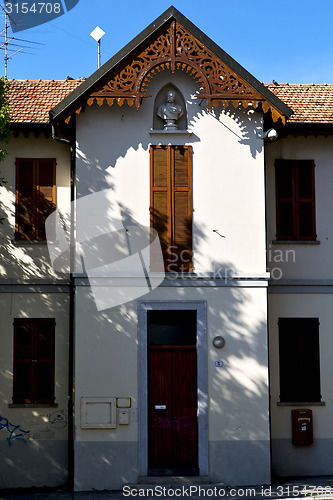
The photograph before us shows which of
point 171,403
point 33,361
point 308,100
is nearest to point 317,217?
point 308,100

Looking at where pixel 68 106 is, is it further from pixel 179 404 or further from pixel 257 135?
pixel 179 404

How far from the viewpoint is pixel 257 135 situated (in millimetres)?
13523

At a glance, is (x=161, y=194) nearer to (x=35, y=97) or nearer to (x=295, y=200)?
(x=295, y=200)

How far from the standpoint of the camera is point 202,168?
1343cm

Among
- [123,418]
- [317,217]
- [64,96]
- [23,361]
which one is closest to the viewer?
[123,418]

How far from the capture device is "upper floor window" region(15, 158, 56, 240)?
14234 mm

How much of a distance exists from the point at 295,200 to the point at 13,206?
6.29 metres

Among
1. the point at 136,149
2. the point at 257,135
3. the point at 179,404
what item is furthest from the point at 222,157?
the point at 179,404

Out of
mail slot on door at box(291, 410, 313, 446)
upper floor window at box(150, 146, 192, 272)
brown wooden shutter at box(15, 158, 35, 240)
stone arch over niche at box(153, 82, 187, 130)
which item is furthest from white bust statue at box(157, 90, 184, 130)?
mail slot on door at box(291, 410, 313, 446)

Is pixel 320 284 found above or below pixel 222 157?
below

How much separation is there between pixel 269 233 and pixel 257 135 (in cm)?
228

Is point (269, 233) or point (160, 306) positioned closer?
point (160, 306)

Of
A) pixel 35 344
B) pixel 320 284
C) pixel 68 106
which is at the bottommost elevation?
pixel 35 344

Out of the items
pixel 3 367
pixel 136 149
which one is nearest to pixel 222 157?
pixel 136 149
